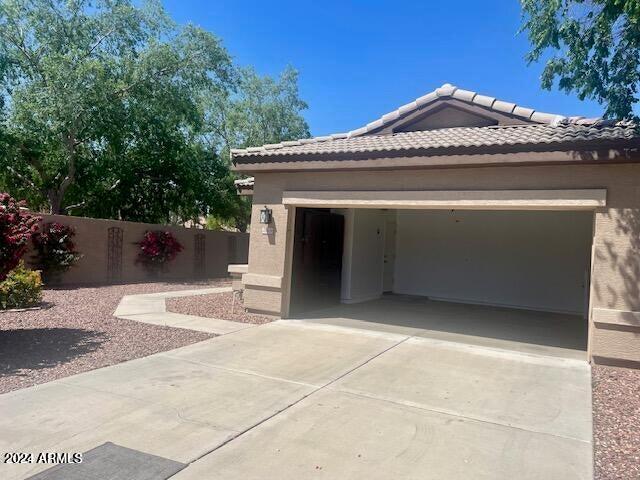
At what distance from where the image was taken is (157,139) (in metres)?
20.7

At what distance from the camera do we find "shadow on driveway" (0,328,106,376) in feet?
21.8

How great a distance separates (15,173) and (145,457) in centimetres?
1870

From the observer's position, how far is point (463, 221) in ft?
50.2

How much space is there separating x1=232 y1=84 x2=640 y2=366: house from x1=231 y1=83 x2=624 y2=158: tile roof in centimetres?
3

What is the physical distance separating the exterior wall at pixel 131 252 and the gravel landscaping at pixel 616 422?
13934 mm

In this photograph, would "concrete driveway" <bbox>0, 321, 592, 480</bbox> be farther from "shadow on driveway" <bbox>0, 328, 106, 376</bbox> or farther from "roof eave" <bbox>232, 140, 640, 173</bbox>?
"roof eave" <bbox>232, 140, 640, 173</bbox>

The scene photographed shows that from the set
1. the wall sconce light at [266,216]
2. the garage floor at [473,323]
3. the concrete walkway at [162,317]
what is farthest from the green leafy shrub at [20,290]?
the garage floor at [473,323]

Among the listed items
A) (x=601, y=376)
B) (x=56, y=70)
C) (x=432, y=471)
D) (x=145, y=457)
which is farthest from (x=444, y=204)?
(x=56, y=70)

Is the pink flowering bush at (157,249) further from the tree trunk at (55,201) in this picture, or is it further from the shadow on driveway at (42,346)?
the shadow on driveway at (42,346)

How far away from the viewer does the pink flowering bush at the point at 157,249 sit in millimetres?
17562

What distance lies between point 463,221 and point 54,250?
12.0 m

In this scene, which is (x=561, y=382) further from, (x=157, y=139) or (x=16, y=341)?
(x=157, y=139)

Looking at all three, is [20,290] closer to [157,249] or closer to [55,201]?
[157,249]

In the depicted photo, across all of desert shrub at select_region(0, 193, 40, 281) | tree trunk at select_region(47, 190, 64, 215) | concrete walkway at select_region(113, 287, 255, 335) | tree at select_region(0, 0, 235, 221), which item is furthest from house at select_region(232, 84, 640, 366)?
tree trunk at select_region(47, 190, 64, 215)
